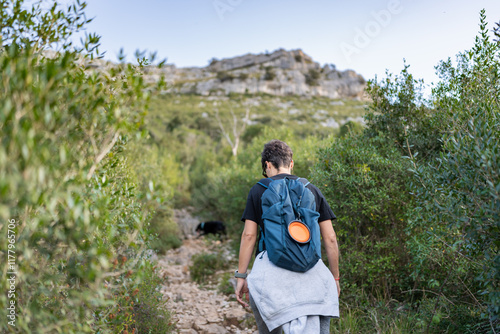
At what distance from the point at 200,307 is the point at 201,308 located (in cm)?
7

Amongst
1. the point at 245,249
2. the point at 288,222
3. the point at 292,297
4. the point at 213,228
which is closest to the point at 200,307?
the point at 245,249

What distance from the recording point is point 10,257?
5.55 feet

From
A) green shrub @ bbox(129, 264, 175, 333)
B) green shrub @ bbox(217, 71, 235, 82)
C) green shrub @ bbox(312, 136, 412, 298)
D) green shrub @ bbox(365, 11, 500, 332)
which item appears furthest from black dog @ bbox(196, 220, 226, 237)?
green shrub @ bbox(217, 71, 235, 82)

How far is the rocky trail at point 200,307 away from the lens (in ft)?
18.2

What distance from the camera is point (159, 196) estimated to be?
2068mm

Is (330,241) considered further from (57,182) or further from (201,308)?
(201,308)

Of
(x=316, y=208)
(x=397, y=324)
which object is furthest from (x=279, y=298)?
(x=397, y=324)

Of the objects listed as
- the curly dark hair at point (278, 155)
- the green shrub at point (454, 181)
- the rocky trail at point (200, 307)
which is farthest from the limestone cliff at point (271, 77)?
the curly dark hair at point (278, 155)

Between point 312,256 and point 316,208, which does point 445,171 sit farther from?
point 312,256

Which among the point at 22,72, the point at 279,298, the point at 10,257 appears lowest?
the point at 279,298

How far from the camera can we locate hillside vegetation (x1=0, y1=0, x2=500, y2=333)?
159 centimetres

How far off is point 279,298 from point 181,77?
93.0m

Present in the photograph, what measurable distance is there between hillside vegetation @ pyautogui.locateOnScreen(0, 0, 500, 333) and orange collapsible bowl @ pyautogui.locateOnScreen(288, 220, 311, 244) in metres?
1.00

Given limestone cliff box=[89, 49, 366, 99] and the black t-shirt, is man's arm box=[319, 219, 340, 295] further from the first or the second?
limestone cliff box=[89, 49, 366, 99]
